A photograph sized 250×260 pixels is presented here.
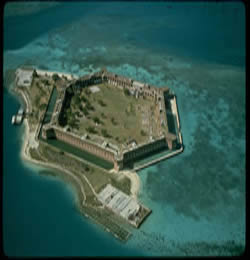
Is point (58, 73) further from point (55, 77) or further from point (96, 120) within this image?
point (96, 120)

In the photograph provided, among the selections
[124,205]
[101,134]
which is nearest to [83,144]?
[101,134]

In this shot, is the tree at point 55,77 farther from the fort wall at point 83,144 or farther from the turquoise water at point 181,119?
the fort wall at point 83,144

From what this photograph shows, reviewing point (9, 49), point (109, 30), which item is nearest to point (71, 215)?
point (9, 49)

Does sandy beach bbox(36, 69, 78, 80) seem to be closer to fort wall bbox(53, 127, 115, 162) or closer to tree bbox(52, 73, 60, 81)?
tree bbox(52, 73, 60, 81)

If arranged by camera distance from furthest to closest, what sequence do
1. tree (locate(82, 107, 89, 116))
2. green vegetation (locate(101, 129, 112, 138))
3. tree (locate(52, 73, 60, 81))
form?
tree (locate(52, 73, 60, 81)) < tree (locate(82, 107, 89, 116)) < green vegetation (locate(101, 129, 112, 138))

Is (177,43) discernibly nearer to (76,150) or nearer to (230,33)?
(230,33)

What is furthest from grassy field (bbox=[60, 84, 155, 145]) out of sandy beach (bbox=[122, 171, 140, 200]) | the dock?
the dock

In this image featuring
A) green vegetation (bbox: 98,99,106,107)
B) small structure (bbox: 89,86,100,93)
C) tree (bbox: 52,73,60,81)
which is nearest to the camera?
green vegetation (bbox: 98,99,106,107)
